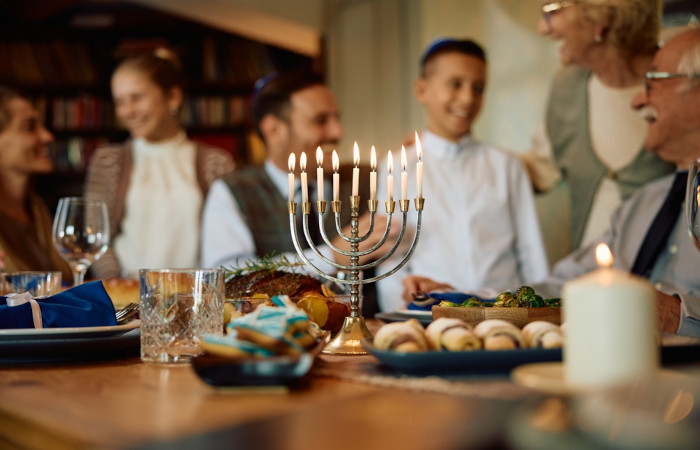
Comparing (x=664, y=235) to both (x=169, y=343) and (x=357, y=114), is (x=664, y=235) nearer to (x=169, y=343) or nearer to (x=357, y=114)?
(x=169, y=343)

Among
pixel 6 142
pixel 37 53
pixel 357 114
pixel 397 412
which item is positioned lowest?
pixel 397 412

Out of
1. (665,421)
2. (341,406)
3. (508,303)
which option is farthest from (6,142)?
(665,421)

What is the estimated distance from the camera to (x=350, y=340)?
108 centimetres

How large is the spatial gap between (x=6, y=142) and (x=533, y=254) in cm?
246

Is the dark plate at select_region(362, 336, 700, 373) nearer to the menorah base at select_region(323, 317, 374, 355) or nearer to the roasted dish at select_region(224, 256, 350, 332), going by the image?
the menorah base at select_region(323, 317, 374, 355)

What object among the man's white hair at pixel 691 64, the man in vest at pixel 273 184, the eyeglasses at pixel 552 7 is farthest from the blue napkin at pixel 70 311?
the eyeglasses at pixel 552 7

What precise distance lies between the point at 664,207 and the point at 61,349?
1.77 metres

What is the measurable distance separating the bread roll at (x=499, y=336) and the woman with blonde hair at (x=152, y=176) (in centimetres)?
318

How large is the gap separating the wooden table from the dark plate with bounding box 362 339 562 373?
2cm

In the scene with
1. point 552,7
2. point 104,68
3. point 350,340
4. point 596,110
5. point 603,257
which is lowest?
point 350,340

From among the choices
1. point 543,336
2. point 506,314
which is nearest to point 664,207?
point 506,314

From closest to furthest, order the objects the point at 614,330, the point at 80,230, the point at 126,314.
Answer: the point at 614,330, the point at 126,314, the point at 80,230

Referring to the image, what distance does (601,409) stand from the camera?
1.71ft

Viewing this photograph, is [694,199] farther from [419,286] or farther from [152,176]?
[152,176]
